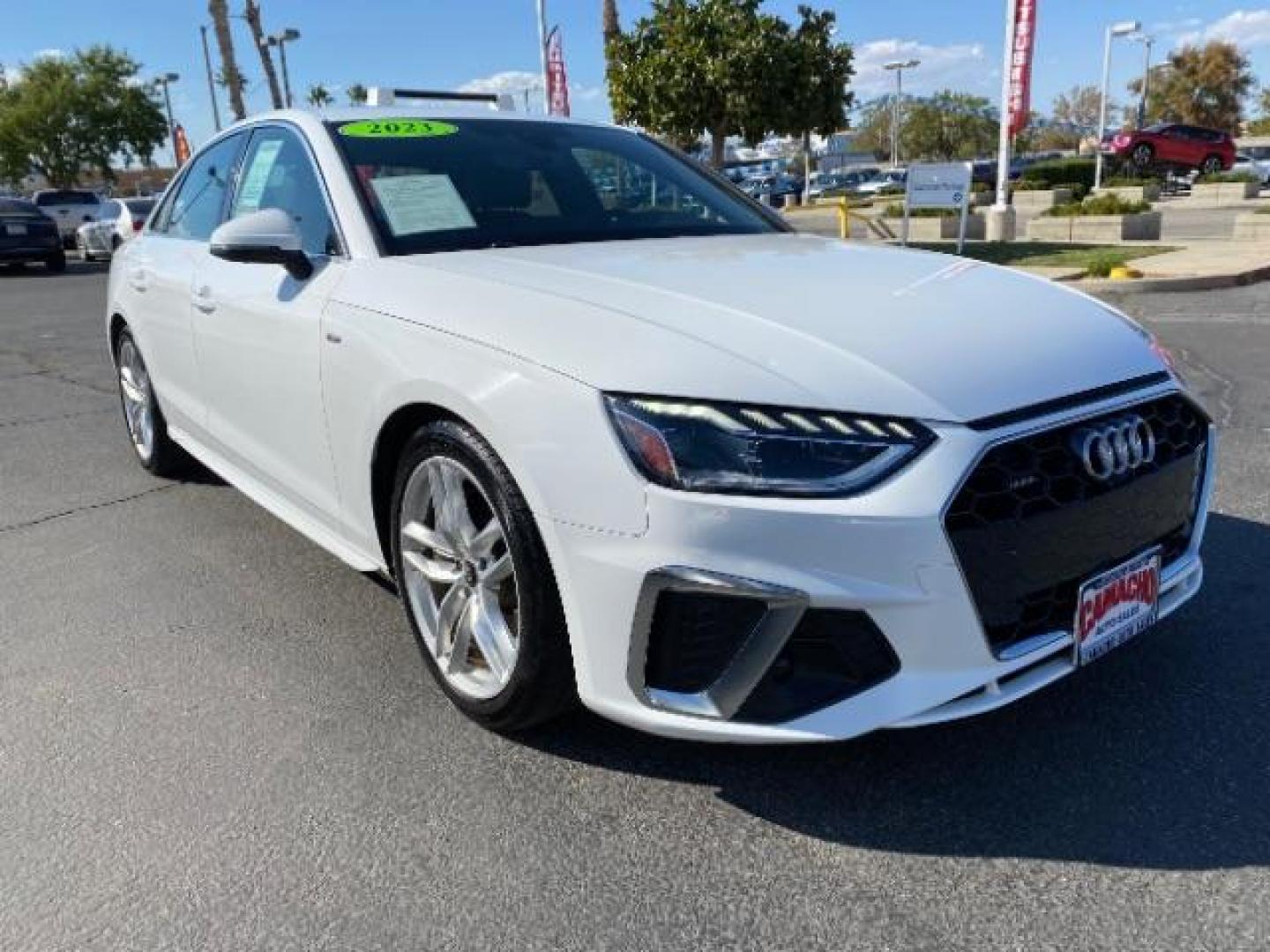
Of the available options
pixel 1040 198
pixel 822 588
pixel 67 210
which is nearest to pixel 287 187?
pixel 822 588

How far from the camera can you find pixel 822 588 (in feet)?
6.49

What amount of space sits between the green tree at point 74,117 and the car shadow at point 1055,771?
62.0 meters

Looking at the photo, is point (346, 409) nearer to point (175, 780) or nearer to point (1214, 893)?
point (175, 780)

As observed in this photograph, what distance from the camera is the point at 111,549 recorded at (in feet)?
13.9

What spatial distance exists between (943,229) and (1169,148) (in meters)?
22.0

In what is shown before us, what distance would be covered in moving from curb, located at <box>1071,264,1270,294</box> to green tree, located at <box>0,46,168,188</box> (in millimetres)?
56267

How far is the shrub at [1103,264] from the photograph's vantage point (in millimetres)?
11938

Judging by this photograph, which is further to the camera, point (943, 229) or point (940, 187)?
point (943, 229)

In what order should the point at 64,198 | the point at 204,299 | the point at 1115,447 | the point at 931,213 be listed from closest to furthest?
1. the point at 1115,447
2. the point at 204,299
3. the point at 931,213
4. the point at 64,198

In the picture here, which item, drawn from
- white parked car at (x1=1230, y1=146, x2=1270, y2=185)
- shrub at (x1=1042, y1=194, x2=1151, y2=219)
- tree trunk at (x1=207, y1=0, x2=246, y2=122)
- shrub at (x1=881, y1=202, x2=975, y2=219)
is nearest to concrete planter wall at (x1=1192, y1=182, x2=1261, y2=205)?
white parked car at (x1=1230, y1=146, x2=1270, y2=185)

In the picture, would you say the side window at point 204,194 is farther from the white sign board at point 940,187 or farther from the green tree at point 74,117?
the green tree at point 74,117

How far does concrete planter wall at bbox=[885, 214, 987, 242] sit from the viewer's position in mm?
18859

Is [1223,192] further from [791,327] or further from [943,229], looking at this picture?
[791,327]

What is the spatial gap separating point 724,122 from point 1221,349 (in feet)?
40.1
